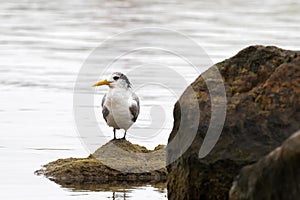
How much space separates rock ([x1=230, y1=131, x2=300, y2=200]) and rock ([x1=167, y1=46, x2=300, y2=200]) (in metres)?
1.12

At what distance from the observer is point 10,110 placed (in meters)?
15.1

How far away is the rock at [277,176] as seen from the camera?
21.0 feet

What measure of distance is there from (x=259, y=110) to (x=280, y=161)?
1.72 metres

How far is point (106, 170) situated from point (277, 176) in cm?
482

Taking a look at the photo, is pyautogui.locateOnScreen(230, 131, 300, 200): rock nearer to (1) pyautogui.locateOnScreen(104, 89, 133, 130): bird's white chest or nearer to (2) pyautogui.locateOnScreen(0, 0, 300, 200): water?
(2) pyautogui.locateOnScreen(0, 0, 300, 200): water

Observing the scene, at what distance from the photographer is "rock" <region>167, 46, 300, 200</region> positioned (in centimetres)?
805

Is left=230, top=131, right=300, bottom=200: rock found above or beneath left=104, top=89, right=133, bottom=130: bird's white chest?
beneath

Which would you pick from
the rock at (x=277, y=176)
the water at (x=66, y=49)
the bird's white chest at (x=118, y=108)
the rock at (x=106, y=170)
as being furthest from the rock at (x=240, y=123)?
the bird's white chest at (x=118, y=108)

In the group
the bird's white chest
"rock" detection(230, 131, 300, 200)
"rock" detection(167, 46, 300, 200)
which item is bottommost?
"rock" detection(230, 131, 300, 200)

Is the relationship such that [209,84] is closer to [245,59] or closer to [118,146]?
[245,59]

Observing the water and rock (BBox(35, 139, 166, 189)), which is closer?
rock (BBox(35, 139, 166, 189))

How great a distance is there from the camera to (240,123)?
320 inches

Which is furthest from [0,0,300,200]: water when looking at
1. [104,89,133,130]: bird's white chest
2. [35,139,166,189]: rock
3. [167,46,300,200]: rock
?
[167,46,300,200]: rock

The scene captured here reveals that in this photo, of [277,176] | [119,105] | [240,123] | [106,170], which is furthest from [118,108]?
[277,176]
